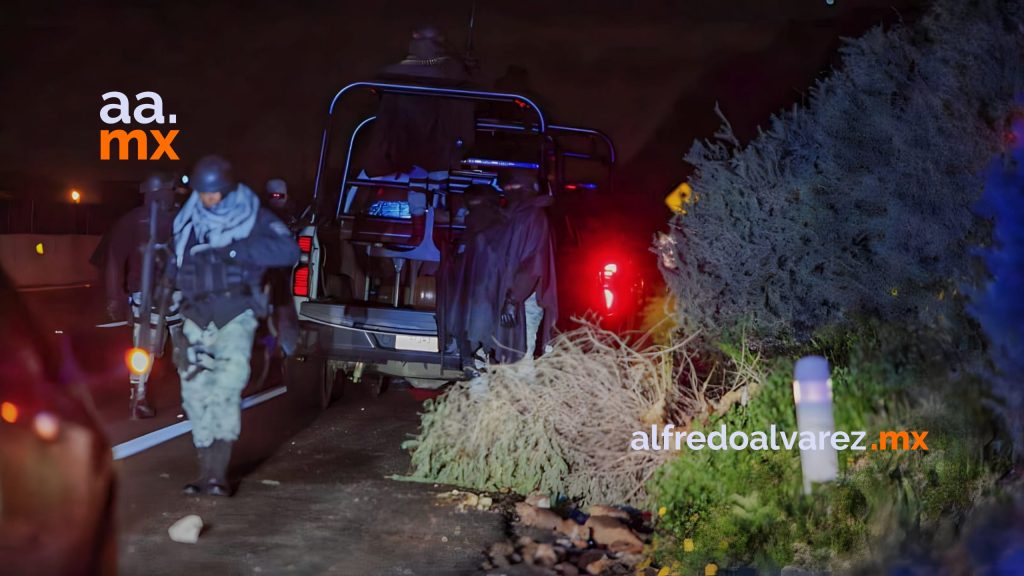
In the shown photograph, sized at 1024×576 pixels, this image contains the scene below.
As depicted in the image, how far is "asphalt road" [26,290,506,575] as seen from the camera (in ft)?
18.9

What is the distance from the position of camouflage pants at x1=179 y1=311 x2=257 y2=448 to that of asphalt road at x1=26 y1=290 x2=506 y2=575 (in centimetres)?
43

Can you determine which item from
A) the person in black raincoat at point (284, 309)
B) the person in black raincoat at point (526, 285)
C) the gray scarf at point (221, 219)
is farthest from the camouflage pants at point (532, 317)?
the gray scarf at point (221, 219)

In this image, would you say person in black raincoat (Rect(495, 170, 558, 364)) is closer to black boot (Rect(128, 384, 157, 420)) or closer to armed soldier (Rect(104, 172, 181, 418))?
armed soldier (Rect(104, 172, 181, 418))

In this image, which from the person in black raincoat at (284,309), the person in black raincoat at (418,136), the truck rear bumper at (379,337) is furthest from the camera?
the person in black raincoat at (418,136)

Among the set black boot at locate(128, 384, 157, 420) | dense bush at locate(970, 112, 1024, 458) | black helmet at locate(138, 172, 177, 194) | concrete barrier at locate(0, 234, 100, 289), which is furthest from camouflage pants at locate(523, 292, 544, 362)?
concrete barrier at locate(0, 234, 100, 289)

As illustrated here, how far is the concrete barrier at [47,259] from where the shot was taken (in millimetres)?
27406

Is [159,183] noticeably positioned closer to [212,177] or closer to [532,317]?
[212,177]

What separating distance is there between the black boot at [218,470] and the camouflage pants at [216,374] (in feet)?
0.15

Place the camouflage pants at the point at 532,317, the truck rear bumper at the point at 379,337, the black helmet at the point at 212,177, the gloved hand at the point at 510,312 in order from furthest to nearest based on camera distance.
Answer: the truck rear bumper at the point at 379,337 → the camouflage pants at the point at 532,317 → the gloved hand at the point at 510,312 → the black helmet at the point at 212,177

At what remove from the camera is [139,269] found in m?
9.33

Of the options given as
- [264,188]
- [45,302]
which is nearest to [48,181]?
[45,302]

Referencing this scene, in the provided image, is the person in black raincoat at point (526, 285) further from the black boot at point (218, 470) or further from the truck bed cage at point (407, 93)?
the black boot at point (218, 470)

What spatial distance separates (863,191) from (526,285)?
8.90ft

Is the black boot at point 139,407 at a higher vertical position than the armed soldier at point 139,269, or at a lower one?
lower
